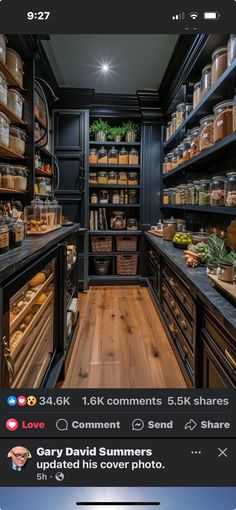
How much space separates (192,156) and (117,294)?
1.77 m

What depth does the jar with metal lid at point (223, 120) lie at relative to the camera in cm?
139

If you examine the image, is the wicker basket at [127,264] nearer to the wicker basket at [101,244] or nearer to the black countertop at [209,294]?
the wicker basket at [101,244]

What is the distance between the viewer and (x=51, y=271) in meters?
1.39

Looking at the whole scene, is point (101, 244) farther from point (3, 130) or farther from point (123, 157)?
point (3, 130)

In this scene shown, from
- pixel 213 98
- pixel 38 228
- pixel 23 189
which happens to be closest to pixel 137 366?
pixel 38 228

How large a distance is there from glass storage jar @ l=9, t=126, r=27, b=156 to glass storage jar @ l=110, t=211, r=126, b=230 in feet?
6.11

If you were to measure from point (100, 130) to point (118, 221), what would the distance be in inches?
43.7

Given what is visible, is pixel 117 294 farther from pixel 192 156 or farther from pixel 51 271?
pixel 51 271

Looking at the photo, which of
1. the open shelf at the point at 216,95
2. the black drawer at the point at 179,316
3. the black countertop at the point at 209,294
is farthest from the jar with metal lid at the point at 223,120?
the black drawer at the point at 179,316

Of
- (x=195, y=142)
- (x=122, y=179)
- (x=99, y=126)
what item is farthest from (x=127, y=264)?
(x=195, y=142)

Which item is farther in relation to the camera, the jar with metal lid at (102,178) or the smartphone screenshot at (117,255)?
the jar with metal lid at (102,178)

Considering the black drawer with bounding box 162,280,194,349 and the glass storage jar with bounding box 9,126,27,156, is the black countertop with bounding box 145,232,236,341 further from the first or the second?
the glass storage jar with bounding box 9,126,27,156
